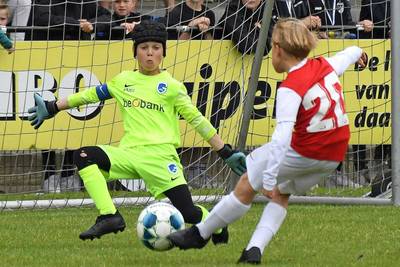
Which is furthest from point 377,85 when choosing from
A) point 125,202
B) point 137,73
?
point 137,73

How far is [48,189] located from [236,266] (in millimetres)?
5085

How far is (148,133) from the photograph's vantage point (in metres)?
8.40

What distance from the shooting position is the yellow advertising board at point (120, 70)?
37.1ft

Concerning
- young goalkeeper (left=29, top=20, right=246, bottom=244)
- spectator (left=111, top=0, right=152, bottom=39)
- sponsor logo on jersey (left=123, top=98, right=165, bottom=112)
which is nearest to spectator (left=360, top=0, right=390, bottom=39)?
spectator (left=111, top=0, right=152, bottom=39)

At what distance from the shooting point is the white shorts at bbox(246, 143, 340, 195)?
22.8 ft

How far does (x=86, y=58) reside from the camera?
1137 centimetres

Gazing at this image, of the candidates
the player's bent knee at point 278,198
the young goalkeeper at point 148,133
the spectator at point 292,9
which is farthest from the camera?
the spectator at point 292,9

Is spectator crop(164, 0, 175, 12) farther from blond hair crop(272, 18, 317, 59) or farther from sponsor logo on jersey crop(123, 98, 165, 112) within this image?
blond hair crop(272, 18, 317, 59)

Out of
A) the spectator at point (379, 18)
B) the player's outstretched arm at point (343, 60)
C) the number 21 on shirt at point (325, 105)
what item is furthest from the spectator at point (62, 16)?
the number 21 on shirt at point (325, 105)

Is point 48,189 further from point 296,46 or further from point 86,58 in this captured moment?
point 296,46

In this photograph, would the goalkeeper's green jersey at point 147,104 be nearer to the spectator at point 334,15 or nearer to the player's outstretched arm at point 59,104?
the player's outstretched arm at point 59,104

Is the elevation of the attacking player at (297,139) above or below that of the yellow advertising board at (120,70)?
above

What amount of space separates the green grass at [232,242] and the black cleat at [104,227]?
0.13 metres

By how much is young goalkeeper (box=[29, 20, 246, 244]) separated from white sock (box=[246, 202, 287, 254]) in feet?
3.02
